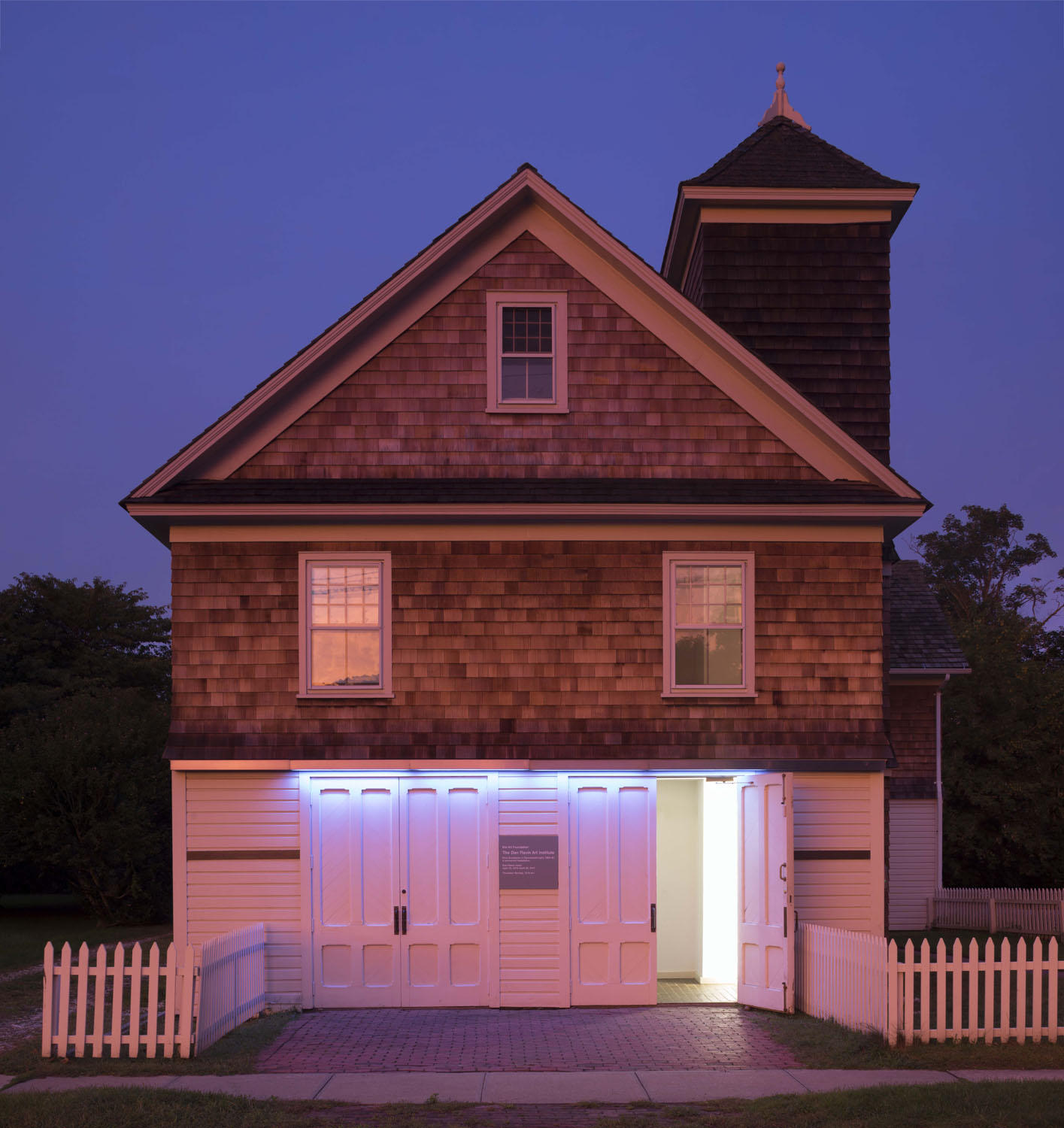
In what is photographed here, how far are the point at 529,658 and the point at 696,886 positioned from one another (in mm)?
5859

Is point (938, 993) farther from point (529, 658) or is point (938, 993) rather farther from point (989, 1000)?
point (529, 658)

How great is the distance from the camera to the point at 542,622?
14.6m

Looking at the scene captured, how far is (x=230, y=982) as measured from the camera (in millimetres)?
12523

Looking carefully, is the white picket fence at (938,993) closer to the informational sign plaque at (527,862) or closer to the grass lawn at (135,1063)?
the informational sign plaque at (527,862)

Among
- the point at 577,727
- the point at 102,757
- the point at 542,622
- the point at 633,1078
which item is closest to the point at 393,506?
the point at 542,622

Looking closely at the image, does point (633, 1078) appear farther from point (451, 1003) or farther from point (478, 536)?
point (478, 536)

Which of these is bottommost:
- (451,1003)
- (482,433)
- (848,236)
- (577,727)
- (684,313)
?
(451,1003)

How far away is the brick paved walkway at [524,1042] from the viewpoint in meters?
11.0

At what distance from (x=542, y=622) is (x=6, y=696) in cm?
3032

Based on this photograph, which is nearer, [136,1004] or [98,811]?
[136,1004]

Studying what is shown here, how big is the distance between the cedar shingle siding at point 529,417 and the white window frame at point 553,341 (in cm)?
9

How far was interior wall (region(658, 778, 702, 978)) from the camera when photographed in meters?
18.0

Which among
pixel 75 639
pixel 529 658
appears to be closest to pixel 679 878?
pixel 529 658

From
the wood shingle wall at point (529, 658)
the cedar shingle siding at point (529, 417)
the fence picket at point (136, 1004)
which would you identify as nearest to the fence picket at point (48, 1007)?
the fence picket at point (136, 1004)
